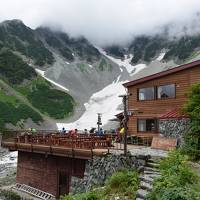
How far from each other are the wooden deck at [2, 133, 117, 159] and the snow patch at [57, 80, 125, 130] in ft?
189

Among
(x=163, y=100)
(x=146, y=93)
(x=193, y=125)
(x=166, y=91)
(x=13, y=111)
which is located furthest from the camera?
(x=13, y=111)

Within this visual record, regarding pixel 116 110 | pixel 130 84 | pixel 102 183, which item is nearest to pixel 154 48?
pixel 116 110

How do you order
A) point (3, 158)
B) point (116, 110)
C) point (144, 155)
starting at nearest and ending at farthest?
point (144, 155) → point (3, 158) → point (116, 110)

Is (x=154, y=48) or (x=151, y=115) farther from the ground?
(x=154, y=48)

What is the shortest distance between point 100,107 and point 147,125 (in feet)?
297

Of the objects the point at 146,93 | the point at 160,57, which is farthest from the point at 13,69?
the point at 146,93

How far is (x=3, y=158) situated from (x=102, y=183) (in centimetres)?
3919

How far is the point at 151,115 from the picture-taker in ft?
107

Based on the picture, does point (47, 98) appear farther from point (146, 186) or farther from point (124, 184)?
point (146, 186)

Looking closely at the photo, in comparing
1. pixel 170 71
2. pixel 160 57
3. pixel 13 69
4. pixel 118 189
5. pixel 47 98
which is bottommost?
pixel 118 189

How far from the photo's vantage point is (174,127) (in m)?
26.9

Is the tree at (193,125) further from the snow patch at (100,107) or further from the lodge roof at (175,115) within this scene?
the snow patch at (100,107)

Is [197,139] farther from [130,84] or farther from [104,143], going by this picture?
[130,84]

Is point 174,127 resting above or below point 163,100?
below
